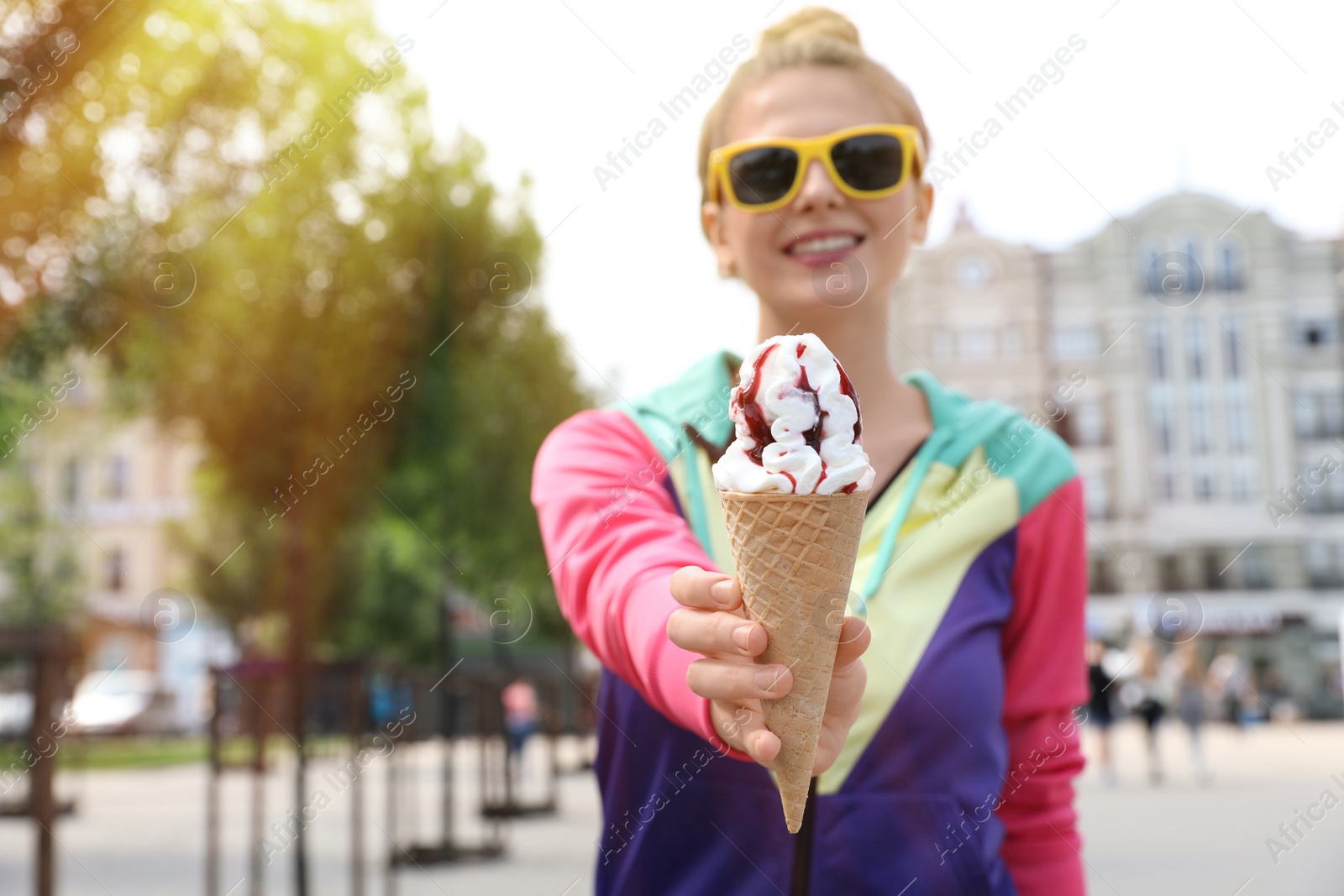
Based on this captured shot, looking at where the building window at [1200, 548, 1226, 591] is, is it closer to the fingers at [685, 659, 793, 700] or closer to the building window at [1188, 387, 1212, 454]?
the building window at [1188, 387, 1212, 454]

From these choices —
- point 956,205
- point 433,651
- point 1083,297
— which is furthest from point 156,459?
point 1083,297

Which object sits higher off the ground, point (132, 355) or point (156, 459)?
point (156, 459)

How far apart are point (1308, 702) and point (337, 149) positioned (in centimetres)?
3850

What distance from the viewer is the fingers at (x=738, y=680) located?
142 cm

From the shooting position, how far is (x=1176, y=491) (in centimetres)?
4575

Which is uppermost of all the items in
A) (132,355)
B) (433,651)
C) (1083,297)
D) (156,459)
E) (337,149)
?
(1083,297)

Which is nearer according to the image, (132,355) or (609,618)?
(609,618)

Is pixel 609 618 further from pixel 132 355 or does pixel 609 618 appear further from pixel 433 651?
pixel 433 651

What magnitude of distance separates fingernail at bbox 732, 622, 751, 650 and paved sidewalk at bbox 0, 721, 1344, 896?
23.3 feet

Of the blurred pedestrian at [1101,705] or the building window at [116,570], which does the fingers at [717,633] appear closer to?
the blurred pedestrian at [1101,705]

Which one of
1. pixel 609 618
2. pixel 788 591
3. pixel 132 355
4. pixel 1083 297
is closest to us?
pixel 788 591

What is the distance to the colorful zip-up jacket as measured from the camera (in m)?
1.93

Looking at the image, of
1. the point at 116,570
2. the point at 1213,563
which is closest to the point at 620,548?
the point at 1213,563

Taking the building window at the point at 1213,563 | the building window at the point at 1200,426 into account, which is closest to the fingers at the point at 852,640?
the building window at the point at 1213,563
